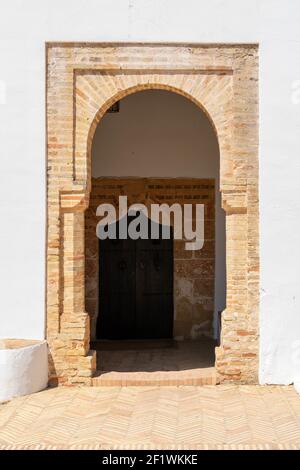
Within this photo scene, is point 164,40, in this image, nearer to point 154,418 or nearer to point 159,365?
point 159,365

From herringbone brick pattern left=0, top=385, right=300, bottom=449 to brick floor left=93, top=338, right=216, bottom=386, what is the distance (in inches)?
5.3

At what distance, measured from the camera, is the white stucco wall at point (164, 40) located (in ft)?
21.1

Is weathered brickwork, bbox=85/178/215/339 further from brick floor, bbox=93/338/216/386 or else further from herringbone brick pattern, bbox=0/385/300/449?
herringbone brick pattern, bbox=0/385/300/449

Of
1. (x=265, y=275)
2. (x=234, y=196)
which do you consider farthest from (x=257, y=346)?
(x=234, y=196)

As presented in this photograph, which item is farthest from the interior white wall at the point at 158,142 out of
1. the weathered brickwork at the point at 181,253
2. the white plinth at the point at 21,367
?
the white plinth at the point at 21,367

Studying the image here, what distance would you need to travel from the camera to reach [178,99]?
8.89 meters


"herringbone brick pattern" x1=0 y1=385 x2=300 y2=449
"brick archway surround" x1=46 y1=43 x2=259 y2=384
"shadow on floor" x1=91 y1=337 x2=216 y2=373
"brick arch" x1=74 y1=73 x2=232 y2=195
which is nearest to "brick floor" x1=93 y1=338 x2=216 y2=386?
"shadow on floor" x1=91 y1=337 x2=216 y2=373

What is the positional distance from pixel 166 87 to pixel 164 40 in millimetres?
568

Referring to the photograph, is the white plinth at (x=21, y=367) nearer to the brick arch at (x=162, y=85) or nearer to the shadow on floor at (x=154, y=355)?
the shadow on floor at (x=154, y=355)

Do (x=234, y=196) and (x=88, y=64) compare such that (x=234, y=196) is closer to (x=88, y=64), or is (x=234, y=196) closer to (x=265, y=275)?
(x=265, y=275)

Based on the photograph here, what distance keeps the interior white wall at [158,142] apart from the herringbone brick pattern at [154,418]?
296 centimetres

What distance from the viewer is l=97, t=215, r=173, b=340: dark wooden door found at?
9164 millimetres

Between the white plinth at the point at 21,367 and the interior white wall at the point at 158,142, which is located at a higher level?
the interior white wall at the point at 158,142

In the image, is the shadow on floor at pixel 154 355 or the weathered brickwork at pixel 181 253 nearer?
the shadow on floor at pixel 154 355
